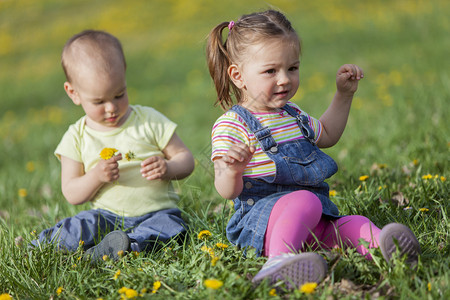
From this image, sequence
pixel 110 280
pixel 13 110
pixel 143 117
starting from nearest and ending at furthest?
pixel 110 280, pixel 143 117, pixel 13 110

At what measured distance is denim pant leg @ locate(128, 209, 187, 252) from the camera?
2811 mm

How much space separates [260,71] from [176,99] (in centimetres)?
638

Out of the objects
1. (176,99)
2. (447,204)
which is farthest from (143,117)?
(176,99)

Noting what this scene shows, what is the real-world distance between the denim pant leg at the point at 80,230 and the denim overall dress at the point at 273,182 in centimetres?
85

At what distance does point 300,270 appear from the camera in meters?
2.04

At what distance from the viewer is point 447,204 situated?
2.77 meters

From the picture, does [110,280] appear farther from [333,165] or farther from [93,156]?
[333,165]

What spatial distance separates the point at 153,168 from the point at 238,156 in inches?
35.2

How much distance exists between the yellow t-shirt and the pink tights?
3.25 feet

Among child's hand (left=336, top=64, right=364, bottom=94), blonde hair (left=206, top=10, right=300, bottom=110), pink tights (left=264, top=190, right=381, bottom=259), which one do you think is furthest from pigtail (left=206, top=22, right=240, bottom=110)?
pink tights (left=264, top=190, right=381, bottom=259)

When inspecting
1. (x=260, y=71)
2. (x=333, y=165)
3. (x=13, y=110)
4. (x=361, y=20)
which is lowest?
(x=13, y=110)

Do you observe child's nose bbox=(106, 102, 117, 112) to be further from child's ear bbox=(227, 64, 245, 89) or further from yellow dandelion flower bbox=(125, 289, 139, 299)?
yellow dandelion flower bbox=(125, 289, 139, 299)

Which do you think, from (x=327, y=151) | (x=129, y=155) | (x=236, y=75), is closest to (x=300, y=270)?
(x=236, y=75)

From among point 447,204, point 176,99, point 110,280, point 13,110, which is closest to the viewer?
point 110,280
